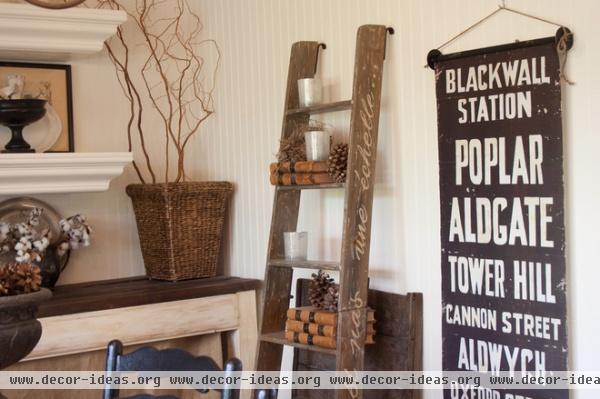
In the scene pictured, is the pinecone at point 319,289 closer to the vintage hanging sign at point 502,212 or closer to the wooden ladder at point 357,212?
the wooden ladder at point 357,212

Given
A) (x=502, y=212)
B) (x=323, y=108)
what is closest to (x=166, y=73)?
(x=323, y=108)

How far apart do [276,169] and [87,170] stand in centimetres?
88

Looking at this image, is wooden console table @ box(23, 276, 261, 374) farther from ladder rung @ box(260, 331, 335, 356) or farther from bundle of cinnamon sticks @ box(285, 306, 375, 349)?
bundle of cinnamon sticks @ box(285, 306, 375, 349)

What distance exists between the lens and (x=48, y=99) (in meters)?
3.54

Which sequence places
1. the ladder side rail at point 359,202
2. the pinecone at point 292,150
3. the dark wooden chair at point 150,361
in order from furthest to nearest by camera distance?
the pinecone at point 292,150 < the ladder side rail at point 359,202 < the dark wooden chair at point 150,361

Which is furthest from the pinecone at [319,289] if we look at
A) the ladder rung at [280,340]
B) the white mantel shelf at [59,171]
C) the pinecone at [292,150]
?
the white mantel shelf at [59,171]

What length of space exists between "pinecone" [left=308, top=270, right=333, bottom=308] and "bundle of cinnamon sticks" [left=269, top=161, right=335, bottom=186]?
0.35m

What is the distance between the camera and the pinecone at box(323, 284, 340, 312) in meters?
2.78

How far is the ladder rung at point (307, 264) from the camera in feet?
8.89

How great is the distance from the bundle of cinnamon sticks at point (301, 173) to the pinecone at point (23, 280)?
1.23 metres

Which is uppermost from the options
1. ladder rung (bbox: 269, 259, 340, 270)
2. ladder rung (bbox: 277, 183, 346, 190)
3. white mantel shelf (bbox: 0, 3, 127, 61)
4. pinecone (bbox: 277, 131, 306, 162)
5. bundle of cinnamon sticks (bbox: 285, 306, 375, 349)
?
white mantel shelf (bbox: 0, 3, 127, 61)

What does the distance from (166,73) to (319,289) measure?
158 centimetres

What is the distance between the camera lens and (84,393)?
3203mm

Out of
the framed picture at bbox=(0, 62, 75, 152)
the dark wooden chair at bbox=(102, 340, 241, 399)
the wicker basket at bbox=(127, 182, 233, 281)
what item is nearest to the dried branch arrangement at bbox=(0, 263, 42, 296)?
the dark wooden chair at bbox=(102, 340, 241, 399)
